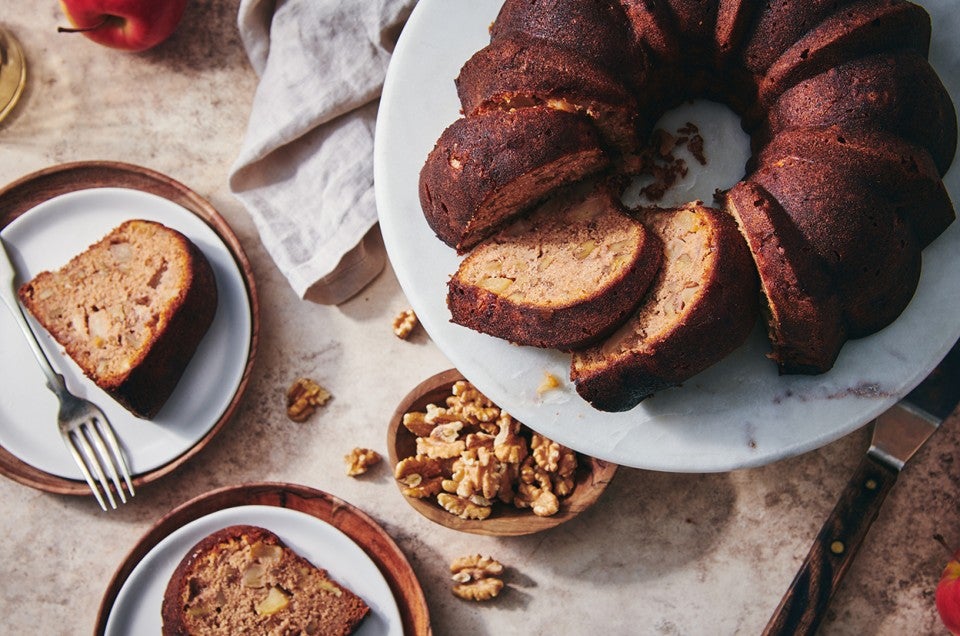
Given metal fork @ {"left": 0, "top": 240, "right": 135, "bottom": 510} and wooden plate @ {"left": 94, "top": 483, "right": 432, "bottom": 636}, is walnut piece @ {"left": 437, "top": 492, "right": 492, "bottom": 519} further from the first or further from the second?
metal fork @ {"left": 0, "top": 240, "right": 135, "bottom": 510}

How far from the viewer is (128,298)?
273 cm

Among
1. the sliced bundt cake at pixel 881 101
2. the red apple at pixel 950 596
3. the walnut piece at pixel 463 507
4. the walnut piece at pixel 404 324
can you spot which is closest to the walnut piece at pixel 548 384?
the walnut piece at pixel 463 507

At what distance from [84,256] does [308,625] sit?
1.37 metres

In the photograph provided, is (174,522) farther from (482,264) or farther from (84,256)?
(482,264)

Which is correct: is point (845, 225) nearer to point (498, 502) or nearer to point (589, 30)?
point (589, 30)

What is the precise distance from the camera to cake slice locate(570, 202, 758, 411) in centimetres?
210

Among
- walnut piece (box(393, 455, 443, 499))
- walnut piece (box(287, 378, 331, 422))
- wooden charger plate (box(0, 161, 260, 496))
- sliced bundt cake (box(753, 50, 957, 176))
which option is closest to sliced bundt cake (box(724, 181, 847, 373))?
sliced bundt cake (box(753, 50, 957, 176))

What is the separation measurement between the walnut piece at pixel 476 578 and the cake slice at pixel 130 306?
3.60 feet

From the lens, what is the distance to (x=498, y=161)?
214 centimetres

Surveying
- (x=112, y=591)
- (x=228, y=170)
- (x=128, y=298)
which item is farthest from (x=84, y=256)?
(x=112, y=591)

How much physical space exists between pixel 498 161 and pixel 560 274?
14.2 inches

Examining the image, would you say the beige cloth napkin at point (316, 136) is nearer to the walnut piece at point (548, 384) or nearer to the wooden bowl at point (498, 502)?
the wooden bowl at point (498, 502)

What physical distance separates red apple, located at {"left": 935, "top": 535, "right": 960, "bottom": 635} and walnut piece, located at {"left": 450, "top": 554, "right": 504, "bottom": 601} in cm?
135

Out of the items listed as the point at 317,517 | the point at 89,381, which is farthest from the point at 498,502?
the point at 89,381
